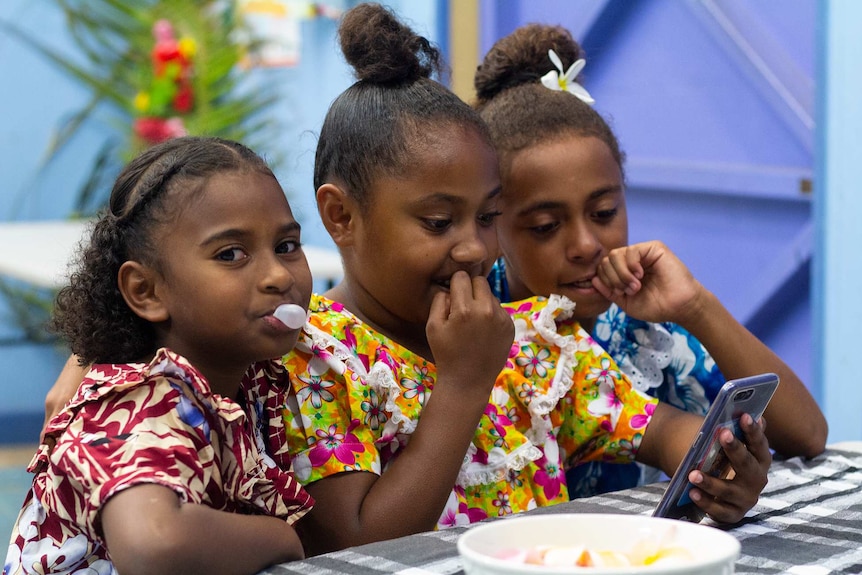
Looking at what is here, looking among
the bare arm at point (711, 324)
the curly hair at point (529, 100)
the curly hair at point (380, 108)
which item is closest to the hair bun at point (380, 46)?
the curly hair at point (380, 108)

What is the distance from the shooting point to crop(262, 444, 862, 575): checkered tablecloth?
38.3 inches

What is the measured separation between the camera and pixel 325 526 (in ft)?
3.99

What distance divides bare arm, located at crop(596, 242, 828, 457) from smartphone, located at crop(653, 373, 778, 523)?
0.33m

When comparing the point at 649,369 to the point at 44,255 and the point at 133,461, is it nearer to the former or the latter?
the point at 133,461

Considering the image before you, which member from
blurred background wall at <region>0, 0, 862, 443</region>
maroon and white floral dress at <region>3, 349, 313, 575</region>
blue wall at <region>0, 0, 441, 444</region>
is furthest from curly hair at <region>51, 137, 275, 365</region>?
blue wall at <region>0, 0, 441, 444</region>

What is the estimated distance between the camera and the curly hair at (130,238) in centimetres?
113

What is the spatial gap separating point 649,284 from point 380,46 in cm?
54

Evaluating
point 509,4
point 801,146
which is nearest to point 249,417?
point 801,146

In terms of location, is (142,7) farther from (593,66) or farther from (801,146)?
(801,146)

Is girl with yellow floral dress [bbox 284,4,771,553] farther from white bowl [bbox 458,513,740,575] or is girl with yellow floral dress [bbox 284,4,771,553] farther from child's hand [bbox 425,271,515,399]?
white bowl [bbox 458,513,740,575]

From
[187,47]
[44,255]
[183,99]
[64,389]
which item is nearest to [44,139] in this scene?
[183,99]

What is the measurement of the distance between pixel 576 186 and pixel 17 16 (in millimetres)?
4012

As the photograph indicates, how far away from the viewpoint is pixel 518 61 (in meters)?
1.79

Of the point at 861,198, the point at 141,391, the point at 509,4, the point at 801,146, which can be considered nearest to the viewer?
the point at 141,391
